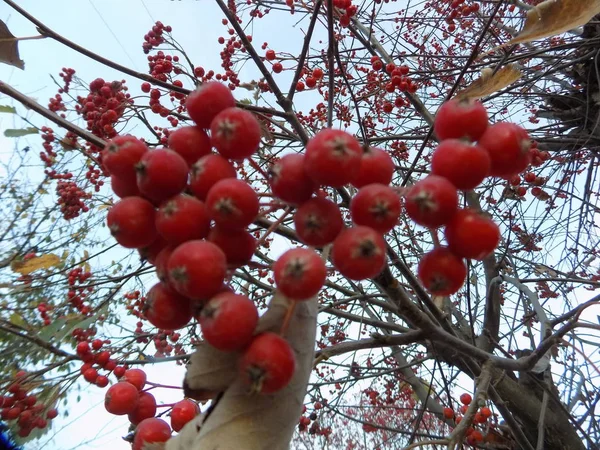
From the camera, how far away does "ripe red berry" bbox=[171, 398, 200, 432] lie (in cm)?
126

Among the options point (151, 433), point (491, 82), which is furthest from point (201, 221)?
point (491, 82)

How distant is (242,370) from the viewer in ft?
2.32

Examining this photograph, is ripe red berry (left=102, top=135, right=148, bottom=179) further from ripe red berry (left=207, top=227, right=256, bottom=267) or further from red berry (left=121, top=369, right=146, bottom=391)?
red berry (left=121, top=369, right=146, bottom=391)

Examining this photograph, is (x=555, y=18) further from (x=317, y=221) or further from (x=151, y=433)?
(x=151, y=433)

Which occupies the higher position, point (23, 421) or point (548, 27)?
point (548, 27)

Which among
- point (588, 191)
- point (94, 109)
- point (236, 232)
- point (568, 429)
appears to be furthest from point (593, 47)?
point (236, 232)

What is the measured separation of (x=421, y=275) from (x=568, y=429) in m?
3.02

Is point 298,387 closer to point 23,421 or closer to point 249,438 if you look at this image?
point 249,438

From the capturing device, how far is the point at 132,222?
79 cm

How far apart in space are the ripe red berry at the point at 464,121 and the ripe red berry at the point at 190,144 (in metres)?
0.49

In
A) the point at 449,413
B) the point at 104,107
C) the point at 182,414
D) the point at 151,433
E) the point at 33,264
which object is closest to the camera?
the point at 151,433

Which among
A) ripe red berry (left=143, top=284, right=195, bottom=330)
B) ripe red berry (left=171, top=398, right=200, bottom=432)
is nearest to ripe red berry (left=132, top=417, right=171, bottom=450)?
ripe red berry (left=171, top=398, right=200, bottom=432)

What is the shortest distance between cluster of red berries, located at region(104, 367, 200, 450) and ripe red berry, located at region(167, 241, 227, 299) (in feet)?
1.99

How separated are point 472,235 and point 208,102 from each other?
0.57m
